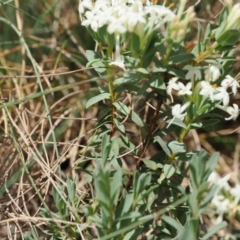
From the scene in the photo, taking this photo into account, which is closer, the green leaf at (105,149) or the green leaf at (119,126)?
the green leaf at (105,149)

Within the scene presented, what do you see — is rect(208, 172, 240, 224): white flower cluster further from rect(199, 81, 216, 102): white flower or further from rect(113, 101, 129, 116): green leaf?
rect(113, 101, 129, 116): green leaf

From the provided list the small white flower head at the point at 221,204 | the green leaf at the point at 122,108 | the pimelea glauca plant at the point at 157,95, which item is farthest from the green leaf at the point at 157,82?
the small white flower head at the point at 221,204

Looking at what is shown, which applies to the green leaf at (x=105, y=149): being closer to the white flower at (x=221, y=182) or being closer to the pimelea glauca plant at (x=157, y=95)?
the pimelea glauca plant at (x=157, y=95)

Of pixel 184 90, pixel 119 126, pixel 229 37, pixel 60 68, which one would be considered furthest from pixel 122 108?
pixel 60 68

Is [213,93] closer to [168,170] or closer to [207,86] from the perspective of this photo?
[207,86]

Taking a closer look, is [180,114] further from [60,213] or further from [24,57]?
[24,57]

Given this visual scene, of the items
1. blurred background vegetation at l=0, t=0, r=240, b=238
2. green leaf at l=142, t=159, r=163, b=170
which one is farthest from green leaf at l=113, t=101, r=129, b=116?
blurred background vegetation at l=0, t=0, r=240, b=238

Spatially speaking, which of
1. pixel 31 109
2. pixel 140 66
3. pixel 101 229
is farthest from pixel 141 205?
pixel 31 109
